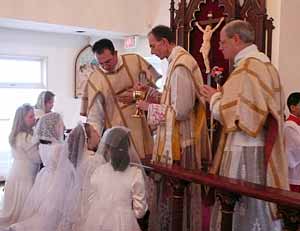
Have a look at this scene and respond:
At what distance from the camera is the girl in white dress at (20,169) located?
3.96 meters

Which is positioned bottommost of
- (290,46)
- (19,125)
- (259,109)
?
(19,125)

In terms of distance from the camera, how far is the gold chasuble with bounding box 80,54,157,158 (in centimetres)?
351

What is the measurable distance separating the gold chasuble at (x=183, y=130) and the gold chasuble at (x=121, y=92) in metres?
0.63

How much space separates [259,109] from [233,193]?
627mm

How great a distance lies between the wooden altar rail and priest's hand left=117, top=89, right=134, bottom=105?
1.03 m

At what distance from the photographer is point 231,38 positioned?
8.36ft

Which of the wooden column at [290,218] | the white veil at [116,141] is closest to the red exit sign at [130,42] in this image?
the white veil at [116,141]

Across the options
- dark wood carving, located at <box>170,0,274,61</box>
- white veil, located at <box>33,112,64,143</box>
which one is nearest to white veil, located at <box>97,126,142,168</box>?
white veil, located at <box>33,112,64,143</box>

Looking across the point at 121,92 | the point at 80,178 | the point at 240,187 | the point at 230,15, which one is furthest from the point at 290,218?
the point at 230,15

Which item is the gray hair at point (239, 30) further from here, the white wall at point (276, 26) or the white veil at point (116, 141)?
the white wall at point (276, 26)

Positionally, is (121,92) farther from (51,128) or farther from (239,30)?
(239,30)

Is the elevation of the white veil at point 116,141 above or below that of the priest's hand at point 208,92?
below

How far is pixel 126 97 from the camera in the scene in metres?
3.46

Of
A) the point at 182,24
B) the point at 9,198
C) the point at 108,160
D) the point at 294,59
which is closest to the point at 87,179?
the point at 108,160
